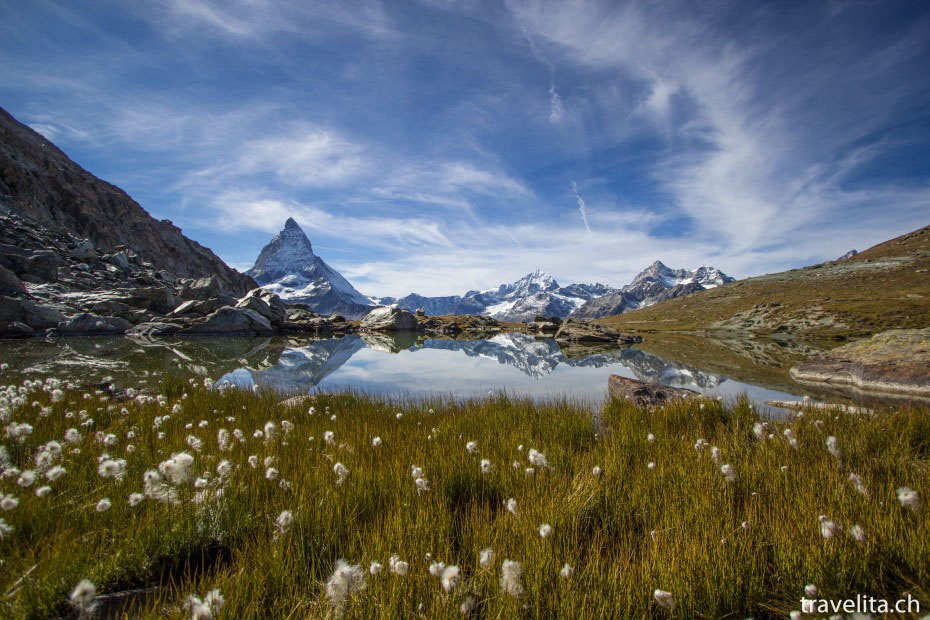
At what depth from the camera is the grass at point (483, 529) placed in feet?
7.62

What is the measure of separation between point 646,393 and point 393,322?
200ft

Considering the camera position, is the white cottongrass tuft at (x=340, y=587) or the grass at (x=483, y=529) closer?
the white cottongrass tuft at (x=340, y=587)

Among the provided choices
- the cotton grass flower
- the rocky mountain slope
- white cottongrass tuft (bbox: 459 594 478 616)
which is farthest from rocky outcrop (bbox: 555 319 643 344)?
the rocky mountain slope

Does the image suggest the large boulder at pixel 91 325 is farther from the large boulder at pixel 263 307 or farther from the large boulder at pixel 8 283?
the large boulder at pixel 263 307

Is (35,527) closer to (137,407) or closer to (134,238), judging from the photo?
(137,407)

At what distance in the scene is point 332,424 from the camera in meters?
7.23

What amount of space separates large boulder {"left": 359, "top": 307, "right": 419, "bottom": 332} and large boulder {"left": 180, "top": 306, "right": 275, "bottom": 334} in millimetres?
21436

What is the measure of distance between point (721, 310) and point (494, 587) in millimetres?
111630

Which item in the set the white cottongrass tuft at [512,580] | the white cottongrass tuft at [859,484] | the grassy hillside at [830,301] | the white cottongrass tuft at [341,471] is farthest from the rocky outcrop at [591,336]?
the white cottongrass tuft at [512,580]

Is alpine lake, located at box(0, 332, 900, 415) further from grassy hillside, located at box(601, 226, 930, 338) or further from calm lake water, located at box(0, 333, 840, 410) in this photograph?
grassy hillside, located at box(601, 226, 930, 338)

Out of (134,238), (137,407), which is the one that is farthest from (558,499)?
(134,238)

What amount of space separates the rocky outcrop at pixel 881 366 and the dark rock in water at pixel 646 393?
8563 mm

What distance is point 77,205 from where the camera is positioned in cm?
7694

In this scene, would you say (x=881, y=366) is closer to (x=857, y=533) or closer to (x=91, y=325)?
(x=857, y=533)
